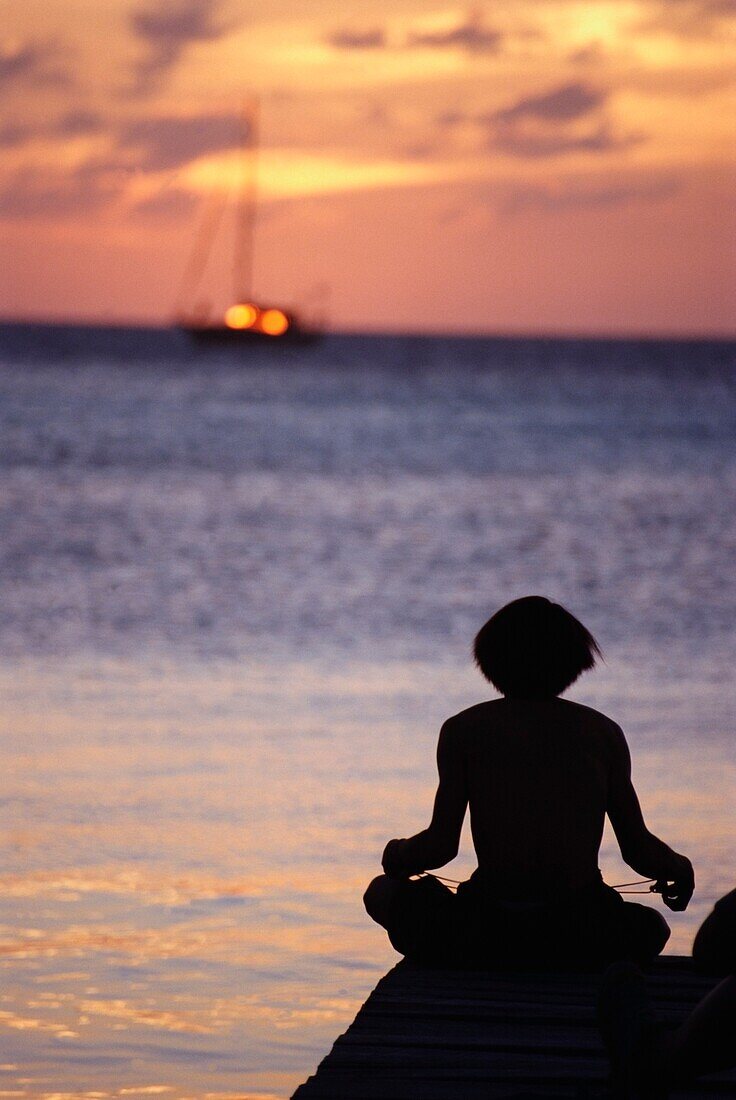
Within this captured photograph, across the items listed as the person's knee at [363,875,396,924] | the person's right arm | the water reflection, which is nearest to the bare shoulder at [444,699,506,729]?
the person's right arm

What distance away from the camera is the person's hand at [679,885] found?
493 cm

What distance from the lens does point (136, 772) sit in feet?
33.1

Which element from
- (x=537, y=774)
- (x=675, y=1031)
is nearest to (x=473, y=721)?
(x=537, y=774)

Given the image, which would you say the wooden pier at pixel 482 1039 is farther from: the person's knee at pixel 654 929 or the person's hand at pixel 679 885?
the person's hand at pixel 679 885

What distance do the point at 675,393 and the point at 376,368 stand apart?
122ft

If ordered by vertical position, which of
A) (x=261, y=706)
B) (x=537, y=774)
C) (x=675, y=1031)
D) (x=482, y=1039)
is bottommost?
(x=482, y=1039)

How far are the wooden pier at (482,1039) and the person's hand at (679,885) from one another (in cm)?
26

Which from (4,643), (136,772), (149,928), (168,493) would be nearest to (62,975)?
(149,928)

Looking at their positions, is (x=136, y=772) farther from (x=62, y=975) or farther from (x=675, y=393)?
(x=675, y=393)

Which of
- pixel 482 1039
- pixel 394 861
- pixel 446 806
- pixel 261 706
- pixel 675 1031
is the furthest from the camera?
pixel 261 706

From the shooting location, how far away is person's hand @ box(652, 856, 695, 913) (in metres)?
4.93

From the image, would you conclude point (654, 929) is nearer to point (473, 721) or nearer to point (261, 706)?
point (473, 721)

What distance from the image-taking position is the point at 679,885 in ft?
16.3

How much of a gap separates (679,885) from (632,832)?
21 cm
